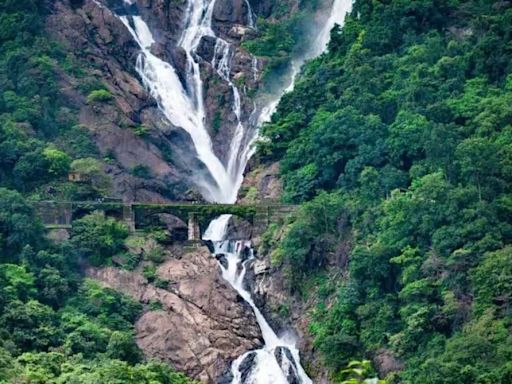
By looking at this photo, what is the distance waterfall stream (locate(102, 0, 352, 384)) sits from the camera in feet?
233

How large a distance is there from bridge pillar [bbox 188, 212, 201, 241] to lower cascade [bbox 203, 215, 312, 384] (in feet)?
3.12

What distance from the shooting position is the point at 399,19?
255ft

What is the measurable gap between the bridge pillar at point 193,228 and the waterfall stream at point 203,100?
985 mm

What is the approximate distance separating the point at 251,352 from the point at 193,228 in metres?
9.34

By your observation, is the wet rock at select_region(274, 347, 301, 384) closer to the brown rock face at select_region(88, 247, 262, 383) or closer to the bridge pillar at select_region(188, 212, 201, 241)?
the brown rock face at select_region(88, 247, 262, 383)

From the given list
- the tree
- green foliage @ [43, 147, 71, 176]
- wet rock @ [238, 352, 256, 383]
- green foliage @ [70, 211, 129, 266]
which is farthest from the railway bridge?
wet rock @ [238, 352, 256, 383]

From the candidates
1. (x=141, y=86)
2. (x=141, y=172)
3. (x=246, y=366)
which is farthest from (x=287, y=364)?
(x=141, y=86)

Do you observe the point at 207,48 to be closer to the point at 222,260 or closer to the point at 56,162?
the point at 56,162

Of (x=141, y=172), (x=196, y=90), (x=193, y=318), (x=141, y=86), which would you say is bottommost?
(x=193, y=318)

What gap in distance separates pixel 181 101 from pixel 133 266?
1780cm

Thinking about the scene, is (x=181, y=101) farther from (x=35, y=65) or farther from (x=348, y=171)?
(x=348, y=171)

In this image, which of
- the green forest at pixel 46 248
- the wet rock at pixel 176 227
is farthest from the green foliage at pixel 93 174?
the wet rock at pixel 176 227

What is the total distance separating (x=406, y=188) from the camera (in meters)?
67.7

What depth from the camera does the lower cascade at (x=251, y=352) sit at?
63.1 m
